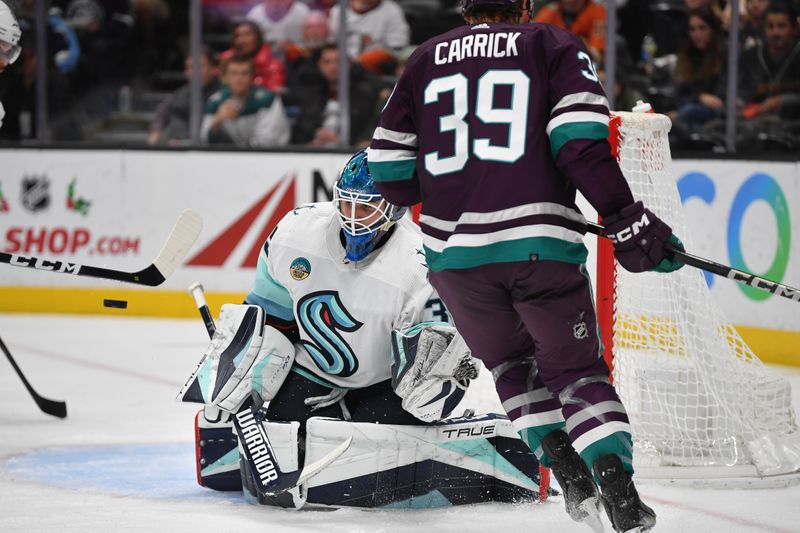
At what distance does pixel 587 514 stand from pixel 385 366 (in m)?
0.67

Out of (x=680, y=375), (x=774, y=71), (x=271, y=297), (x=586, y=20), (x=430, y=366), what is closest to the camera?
(x=430, y=366)

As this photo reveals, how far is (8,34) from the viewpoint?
3500 mm

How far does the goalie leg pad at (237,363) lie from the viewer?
2.66 metres

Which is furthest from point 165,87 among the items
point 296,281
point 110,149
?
point 296,281

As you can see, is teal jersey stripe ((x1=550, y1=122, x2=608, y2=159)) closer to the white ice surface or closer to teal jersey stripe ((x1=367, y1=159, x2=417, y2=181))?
teal jersey stripe ((x1=367, y1=159, x2=417, y2=181))

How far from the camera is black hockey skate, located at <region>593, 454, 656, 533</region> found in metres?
2.07

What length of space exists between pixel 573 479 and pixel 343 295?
721 mm

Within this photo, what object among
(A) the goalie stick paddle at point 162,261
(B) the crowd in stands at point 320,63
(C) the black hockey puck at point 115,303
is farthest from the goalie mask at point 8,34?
(B) the crowd in stands at point 320,63

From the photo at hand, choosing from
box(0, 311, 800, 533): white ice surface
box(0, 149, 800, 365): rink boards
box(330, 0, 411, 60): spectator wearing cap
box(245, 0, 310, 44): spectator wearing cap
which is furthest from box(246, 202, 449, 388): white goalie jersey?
box(245, 0, 310, 44): spectator wearing cap

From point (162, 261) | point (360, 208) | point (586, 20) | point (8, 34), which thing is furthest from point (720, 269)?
point (586, 20)

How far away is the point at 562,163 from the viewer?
2.07 metres

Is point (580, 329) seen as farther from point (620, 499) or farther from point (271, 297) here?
point (271, 297)

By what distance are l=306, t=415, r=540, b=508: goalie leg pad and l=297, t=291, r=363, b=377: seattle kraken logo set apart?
0.16 metres

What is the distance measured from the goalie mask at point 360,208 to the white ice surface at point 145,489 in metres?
0.60
